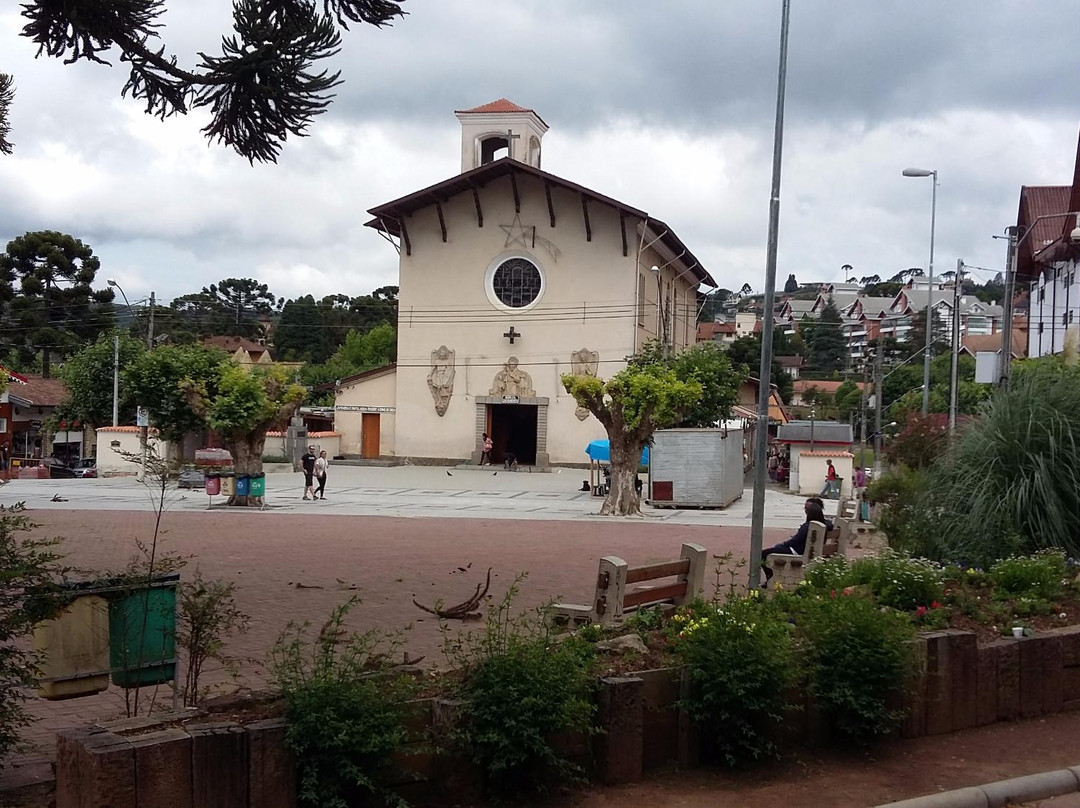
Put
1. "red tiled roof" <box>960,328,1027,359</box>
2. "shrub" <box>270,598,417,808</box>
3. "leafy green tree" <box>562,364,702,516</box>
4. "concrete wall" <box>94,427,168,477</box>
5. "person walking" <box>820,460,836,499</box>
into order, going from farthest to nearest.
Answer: "red tiled roof" <box>960,328,1027,359</box>
"concrete wall" <box>94,427,168,477</box>
"person walking" <box>820,460,836,499</box>
"leafy green tree" <box>562,364,702,516</box>
"shrub" <box>270,598,417,808</box>

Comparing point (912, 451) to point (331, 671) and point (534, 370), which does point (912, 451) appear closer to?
point (331, 671)

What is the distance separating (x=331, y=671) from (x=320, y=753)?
0.39 meters

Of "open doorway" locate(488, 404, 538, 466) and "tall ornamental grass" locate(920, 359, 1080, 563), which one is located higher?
"tall ornamental grass" locate(920, 359, 1080, 563)

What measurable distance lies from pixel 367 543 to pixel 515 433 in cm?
3293

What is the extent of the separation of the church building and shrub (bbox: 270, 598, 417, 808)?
134 ft

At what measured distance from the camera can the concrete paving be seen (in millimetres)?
26406

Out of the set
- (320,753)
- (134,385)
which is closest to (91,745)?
(320,753)

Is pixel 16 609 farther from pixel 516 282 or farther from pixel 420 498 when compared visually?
pixel 516 282

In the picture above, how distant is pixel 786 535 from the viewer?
873 inches

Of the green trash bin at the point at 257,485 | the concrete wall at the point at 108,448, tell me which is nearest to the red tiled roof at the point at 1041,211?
the green trash bin at the point at 257,485

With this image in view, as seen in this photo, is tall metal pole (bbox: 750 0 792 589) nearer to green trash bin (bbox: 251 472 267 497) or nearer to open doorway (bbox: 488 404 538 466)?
green trash bin (bbox: 251 472 267 497)

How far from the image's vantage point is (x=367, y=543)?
60.7ft

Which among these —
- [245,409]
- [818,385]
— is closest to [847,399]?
[818,385]

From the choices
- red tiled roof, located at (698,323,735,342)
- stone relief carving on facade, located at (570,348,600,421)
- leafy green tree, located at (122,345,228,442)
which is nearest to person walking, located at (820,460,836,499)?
stone relief carving on facade, located at (570,348,600,421)
